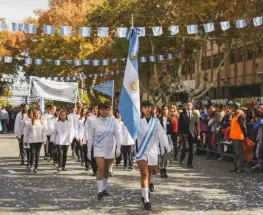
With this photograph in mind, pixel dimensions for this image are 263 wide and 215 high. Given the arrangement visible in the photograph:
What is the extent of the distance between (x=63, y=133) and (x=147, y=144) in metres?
6.54

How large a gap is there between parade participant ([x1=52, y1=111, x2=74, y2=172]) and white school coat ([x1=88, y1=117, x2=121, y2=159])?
15.8ft

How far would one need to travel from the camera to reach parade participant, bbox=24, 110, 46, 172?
15922mm

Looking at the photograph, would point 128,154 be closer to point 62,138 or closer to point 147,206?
point 62,138

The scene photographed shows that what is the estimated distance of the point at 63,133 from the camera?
53.9ft

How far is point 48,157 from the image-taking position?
20562 millimetres

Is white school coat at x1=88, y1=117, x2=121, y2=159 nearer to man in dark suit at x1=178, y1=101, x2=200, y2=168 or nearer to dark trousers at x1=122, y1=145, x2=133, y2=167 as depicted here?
dark trousers at x1=122, y1=145, x2=133, y2=167

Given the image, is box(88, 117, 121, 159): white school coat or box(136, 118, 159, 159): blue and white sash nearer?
box(136, 118, 159, 159): blue and white sash

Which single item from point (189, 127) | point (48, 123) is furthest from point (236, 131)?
point (48, 123)

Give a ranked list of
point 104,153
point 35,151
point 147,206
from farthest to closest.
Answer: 1. point 35,151
2. point 104,153
3. point 147,206

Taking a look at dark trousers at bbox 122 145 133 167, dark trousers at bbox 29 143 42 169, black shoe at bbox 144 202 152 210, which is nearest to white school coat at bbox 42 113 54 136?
dark trousers at bbox 122 145 133 167

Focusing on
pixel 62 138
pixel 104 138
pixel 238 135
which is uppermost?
pixel 238 135

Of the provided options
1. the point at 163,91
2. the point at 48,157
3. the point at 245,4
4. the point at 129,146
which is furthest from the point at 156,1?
the point at 129,146

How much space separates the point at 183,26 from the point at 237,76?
17406mm

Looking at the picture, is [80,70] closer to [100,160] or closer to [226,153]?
[226,153]
